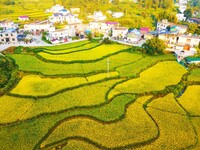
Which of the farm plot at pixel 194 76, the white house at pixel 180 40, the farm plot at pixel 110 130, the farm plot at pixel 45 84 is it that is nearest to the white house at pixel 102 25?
the white house at pixel 180 40

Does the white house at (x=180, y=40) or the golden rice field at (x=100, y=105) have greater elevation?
the white house at (x=180, y=40)

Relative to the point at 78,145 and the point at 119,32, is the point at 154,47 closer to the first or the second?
the point at 119,32

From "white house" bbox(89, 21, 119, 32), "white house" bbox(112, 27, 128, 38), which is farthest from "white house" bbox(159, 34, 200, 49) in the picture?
"white house" bbox(89, 21, 119, 32)

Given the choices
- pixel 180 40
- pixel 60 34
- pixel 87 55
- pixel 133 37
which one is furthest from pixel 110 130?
pixel 60 34

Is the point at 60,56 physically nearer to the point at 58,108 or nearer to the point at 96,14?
the point at 58,108

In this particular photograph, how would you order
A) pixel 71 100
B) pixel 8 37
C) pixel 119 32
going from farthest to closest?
pixel 119 32 → pixel 8 37 → pixel 71 100

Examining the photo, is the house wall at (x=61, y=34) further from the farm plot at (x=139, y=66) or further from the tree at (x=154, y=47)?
the farm plot at (x=139, y=66)

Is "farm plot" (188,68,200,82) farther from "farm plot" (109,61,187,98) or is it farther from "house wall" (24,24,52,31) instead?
"house wall" (24,24,52,31)
